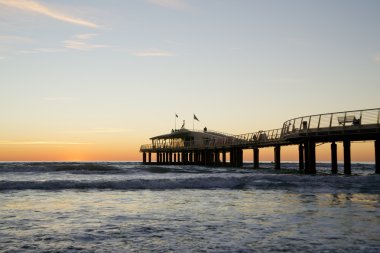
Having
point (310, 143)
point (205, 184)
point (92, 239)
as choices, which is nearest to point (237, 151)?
point (310, 143)

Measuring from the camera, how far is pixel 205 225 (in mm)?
8789

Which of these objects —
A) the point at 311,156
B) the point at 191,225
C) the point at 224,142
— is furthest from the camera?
the point at 224,142

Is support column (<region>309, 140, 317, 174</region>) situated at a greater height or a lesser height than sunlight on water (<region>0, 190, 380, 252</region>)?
greater

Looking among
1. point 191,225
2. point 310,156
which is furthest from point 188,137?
point 191,225

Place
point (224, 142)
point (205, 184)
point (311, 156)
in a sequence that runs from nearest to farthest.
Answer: point (205, 184)
point (311, 156)
point (224, 142)

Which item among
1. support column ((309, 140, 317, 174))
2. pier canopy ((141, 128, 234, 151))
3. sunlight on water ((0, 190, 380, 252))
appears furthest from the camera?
pier canopy ((141, 128, 234, 151))

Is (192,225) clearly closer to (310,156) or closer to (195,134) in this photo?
(310,156)

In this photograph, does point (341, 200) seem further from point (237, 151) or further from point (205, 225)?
point (237, 151)

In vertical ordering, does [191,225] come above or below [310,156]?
below

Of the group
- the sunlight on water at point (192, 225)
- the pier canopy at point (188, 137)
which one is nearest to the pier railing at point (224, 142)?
the pier canopy at point (188, 137)

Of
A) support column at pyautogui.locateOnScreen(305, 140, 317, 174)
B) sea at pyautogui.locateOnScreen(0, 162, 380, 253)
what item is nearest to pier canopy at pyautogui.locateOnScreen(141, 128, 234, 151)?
support column at pyautogui.locateOnScreen(305, 140, 317, 174)

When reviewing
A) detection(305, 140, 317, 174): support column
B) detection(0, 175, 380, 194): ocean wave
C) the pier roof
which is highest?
the pier roof

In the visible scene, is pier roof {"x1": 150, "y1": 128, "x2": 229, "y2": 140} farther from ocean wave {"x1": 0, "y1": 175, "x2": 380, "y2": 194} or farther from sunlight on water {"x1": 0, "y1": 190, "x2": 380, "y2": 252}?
sunlight on water {"x1": 0, "y1": 190, "x2": 380, "y2": 252}

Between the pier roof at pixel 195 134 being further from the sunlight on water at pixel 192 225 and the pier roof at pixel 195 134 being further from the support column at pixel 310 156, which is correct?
the sunlight on water at pixel 192 225
